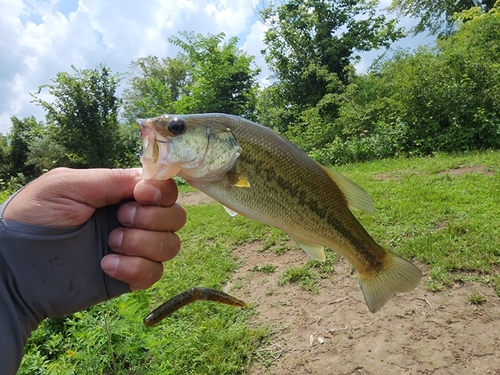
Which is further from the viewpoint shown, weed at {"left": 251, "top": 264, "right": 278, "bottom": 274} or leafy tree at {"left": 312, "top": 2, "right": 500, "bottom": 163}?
leafy tree at {"left": 312, "top": 2, "right": 500, "bottom": 163}

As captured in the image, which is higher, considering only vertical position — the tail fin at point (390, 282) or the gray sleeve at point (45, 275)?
the gray sleeve at point (45, 275)

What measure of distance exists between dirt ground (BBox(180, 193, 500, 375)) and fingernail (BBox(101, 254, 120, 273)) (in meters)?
2.15

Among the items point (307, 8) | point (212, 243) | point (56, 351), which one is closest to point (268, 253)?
point (212, 243)

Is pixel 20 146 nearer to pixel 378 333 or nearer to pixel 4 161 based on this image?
pixel 4 161

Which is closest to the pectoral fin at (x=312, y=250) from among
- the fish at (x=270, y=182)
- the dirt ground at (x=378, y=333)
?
the fish at (x=270, y=182)

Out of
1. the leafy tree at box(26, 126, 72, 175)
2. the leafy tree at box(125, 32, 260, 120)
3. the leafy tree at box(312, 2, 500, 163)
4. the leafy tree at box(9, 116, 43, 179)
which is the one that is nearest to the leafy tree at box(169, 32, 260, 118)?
the leafy tree at box(125, 32, 260, 120)

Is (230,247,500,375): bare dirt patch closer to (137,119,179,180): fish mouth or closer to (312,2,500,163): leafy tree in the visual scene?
(137,119,179,180): fish mouth

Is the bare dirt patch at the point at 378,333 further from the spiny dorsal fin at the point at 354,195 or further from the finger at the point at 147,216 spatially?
the finger at the point at 147,216

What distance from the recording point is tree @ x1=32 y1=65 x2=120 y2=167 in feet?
61.5

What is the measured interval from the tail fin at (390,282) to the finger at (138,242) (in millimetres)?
1169

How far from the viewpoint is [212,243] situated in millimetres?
6461

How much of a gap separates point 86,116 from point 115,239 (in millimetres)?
19904

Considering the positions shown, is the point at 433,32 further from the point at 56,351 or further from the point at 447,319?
the point at 56,351

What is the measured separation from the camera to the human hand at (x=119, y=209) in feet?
5.36
